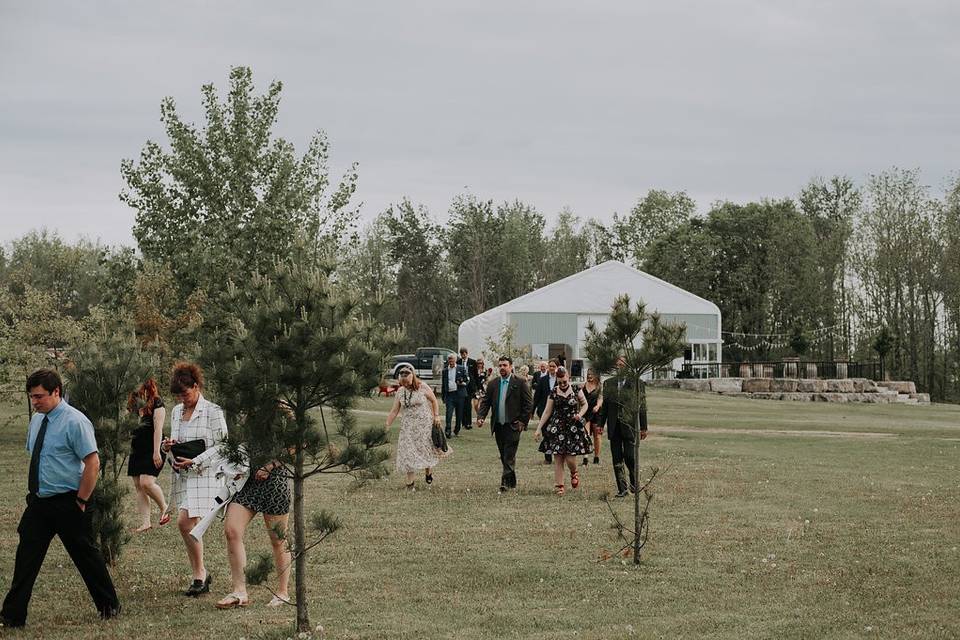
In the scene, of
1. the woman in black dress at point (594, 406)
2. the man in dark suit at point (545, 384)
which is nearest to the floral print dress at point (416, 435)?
the woman in black dress at point (594, 406)

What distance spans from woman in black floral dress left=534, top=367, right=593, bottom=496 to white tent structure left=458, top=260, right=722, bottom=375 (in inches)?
1600

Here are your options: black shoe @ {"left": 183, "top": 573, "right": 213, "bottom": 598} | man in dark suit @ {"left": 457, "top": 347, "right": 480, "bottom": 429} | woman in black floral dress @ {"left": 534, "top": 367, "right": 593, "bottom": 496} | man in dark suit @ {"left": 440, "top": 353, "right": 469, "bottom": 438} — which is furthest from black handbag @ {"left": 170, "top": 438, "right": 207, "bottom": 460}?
man in dark suit @ {"left": 457, "top": 347, "right": 480, "bottom": 429}

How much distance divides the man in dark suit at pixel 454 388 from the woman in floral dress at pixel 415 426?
9581 mm

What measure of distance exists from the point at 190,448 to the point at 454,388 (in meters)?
17.8

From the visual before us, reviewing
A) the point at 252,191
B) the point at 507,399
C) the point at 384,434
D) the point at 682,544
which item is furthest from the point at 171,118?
the point at 384,434

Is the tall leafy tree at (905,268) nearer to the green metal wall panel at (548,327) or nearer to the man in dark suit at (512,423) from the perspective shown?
the green metal wall panel at (548,327)

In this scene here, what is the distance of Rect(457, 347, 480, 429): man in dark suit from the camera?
29.2 metres

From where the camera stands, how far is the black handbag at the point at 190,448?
9742mm

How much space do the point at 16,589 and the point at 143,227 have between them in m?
28.7

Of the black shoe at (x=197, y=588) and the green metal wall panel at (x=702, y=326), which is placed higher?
the green metal wall panel at (x=702, y=326)

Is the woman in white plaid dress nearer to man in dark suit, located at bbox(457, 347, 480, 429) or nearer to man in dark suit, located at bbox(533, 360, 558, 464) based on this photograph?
man in dark suit, located at bbox(533, 360, 558, 464)

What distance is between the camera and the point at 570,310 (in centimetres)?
6016

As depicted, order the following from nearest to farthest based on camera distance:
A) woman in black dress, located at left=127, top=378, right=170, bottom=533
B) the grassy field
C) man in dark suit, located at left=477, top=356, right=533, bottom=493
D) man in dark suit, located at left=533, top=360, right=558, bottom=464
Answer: the grassy field
woman in black dress, located at left=127, top=378, right=170, bottom=533
man in dark suit, located at left=477, top=356, right=533, bottom=493
man in dark suit, located at left=533, top=360, right=558, bottom=464

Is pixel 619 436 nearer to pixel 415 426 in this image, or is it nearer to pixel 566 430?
pixel 566 430
